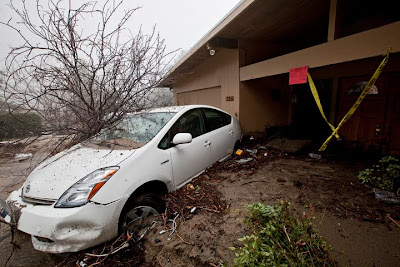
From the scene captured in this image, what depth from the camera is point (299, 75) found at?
11.0ft

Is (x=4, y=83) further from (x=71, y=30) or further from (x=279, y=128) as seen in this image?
(x=279, y=128)

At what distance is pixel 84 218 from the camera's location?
64.8 inches

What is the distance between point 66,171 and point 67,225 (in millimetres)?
631

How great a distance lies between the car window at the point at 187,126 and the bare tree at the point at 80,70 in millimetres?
1412

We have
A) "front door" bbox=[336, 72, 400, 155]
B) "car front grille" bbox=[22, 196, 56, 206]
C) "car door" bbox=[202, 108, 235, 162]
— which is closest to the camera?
"car front grille" bbox=[22, 196, 56, 206]

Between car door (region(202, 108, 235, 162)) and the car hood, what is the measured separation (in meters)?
1.70

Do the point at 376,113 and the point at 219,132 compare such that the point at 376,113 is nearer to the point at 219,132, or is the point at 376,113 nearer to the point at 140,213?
the point at 219,132

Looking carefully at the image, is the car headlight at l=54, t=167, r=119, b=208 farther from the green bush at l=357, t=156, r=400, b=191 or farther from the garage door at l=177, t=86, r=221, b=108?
the garage door at l=177, t=86, r=221, b=108

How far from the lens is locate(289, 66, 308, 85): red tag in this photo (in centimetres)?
325

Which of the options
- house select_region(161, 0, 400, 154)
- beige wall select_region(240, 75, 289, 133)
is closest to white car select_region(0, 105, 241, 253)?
house select_region(161, 0, 400, 154)

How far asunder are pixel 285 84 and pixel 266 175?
13.6ft

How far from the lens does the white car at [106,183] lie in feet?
5.41

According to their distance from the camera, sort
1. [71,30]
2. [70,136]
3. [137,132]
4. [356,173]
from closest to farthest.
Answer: [137,132], [71,30], [356,173], [70,136]

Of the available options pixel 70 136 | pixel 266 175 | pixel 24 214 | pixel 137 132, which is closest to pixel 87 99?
pixel 70 136
